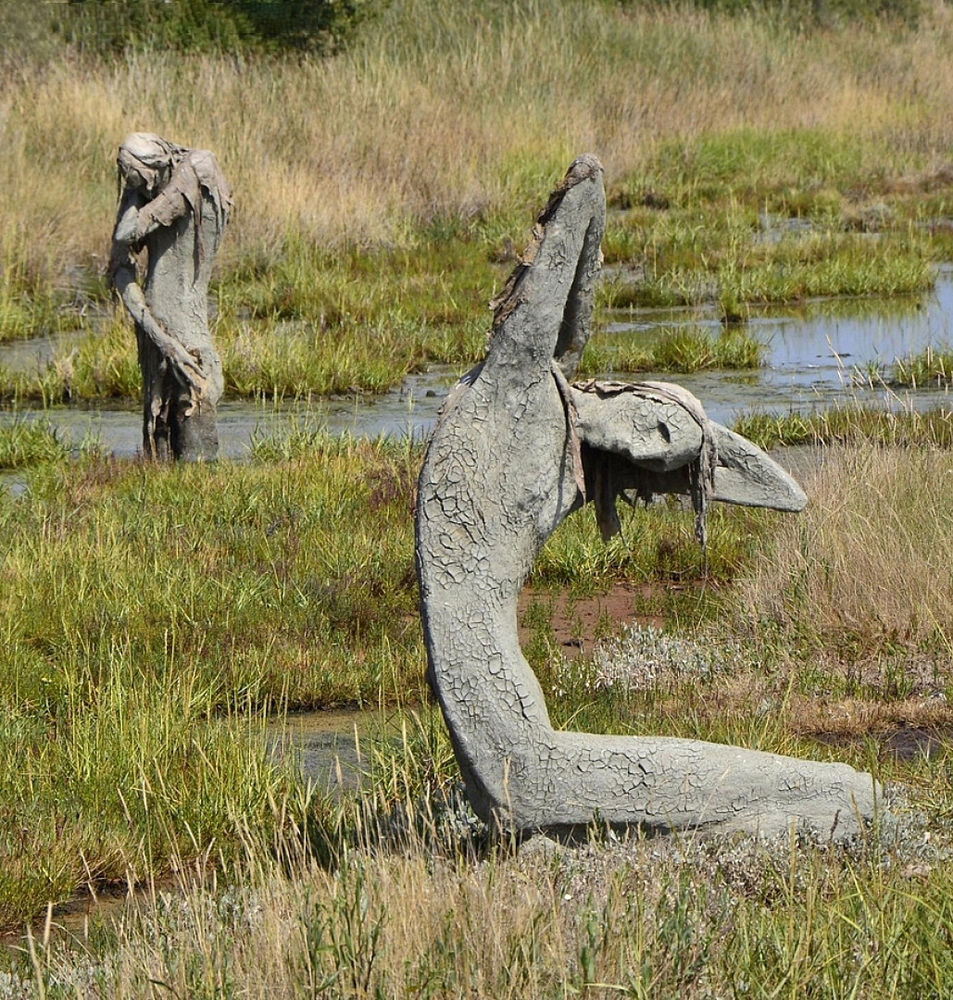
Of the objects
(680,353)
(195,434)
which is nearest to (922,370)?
(680,353)

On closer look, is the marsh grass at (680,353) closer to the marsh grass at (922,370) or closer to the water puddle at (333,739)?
the marsh grass at (922,370)

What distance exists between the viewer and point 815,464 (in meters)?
9.19

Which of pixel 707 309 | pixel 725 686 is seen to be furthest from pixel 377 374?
pixel 725 686

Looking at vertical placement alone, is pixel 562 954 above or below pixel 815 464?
above

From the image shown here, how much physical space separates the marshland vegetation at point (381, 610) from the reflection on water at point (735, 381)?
13.8 inches

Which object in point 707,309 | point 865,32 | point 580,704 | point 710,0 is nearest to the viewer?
point 580,704

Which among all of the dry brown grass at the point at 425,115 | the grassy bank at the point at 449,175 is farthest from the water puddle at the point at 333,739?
the dry brown grass at the point at 425,115

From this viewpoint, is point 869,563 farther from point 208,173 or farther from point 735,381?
point 735,381

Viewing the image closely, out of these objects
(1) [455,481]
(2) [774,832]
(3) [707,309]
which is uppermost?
(1) [455,481]

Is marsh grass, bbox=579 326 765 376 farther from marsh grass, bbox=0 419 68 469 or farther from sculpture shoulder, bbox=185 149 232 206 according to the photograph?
marsh grass, bbox=0 419 68 469

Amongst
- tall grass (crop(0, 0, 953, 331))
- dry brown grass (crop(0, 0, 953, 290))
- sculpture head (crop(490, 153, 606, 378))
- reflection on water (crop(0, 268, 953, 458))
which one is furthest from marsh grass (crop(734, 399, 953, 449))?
dry brown grass (crop(0, 0, 953, 290))

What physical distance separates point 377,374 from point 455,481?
8756 millimetres

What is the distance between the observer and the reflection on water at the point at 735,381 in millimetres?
10992

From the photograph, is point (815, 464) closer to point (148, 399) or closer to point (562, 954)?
point (148, 399)
